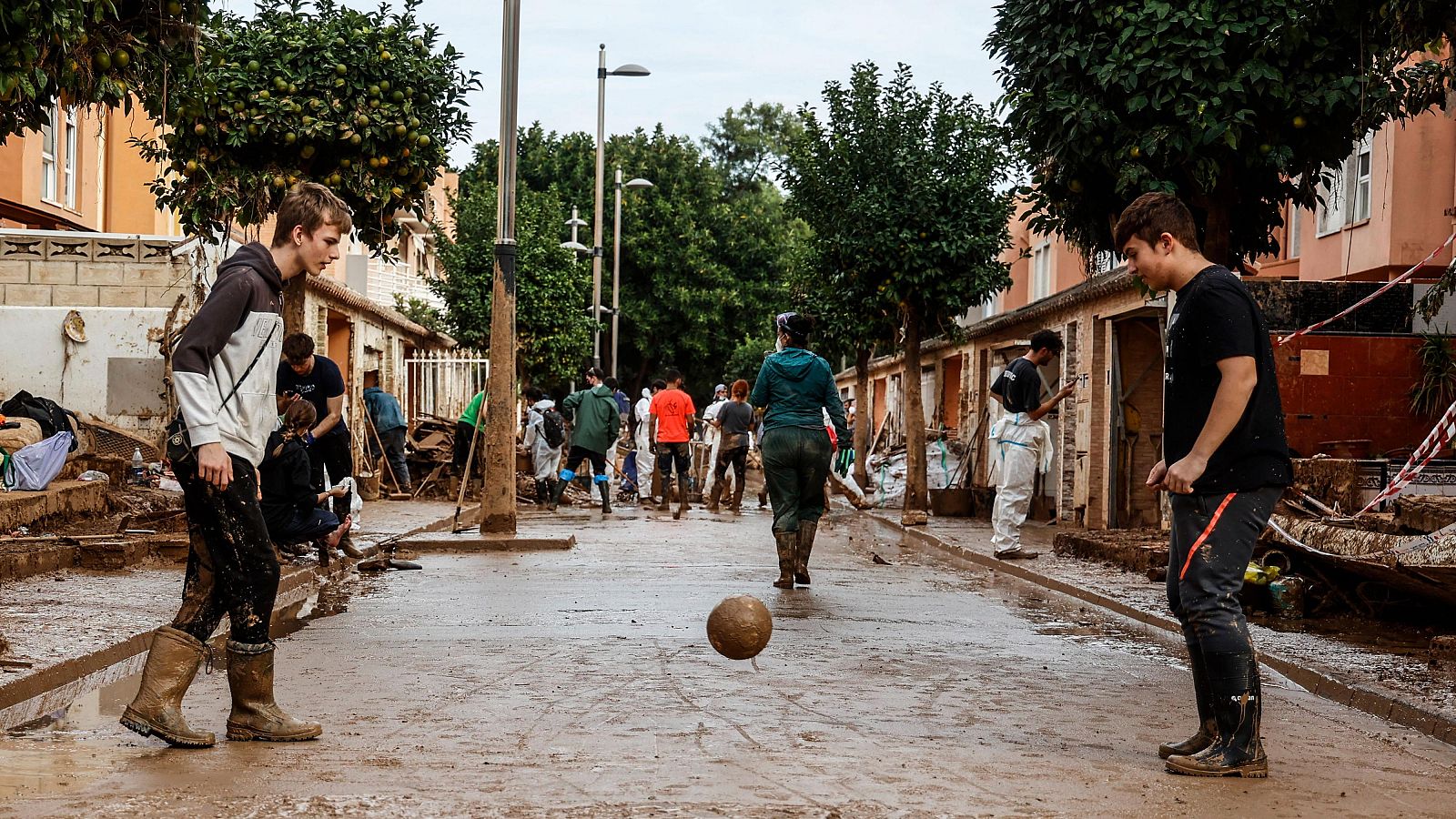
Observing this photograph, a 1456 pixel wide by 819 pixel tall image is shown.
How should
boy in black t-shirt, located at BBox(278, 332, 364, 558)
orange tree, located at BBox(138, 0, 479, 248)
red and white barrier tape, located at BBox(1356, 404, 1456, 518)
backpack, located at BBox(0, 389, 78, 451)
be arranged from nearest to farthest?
1. red and white barrier tape, located at BBox(1356, 404, 1456, 518)
2. boy in black t-shirt, located at BBox(278, 332, 364, 558)
3. orange tree, located at BBox(138, 0, 479, 248)
4. backpack, located at BBox(0, 389, 78, 451)

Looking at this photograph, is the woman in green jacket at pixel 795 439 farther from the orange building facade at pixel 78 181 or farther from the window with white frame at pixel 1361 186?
the orange building facade at pixel 78 181

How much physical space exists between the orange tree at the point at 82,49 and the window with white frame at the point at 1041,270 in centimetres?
2823

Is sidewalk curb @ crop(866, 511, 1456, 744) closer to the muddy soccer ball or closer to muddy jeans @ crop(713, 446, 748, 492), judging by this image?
the muddy soccer ball

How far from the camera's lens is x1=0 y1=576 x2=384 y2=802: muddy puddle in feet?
15.0

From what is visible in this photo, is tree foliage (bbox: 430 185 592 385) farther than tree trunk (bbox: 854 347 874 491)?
Yes

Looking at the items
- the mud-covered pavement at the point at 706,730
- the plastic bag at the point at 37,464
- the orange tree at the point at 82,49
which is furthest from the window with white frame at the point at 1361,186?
the orange tree at the point at 82,49

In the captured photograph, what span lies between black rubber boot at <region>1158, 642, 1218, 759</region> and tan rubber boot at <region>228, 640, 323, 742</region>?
2.96m

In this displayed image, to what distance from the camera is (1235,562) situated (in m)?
5.08

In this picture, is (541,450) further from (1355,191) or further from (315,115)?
(1355,191)

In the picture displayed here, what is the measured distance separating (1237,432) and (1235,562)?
435 millimetres

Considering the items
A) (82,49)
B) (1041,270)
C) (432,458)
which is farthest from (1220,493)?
(1041,270)

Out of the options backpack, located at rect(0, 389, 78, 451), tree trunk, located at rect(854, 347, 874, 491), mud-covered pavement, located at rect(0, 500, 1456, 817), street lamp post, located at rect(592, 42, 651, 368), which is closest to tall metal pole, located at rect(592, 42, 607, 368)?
street lamp post, located at rect(592, 42, 651, 368)

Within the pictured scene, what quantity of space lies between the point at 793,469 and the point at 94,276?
12070 millimetres

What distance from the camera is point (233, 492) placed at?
202 inches
